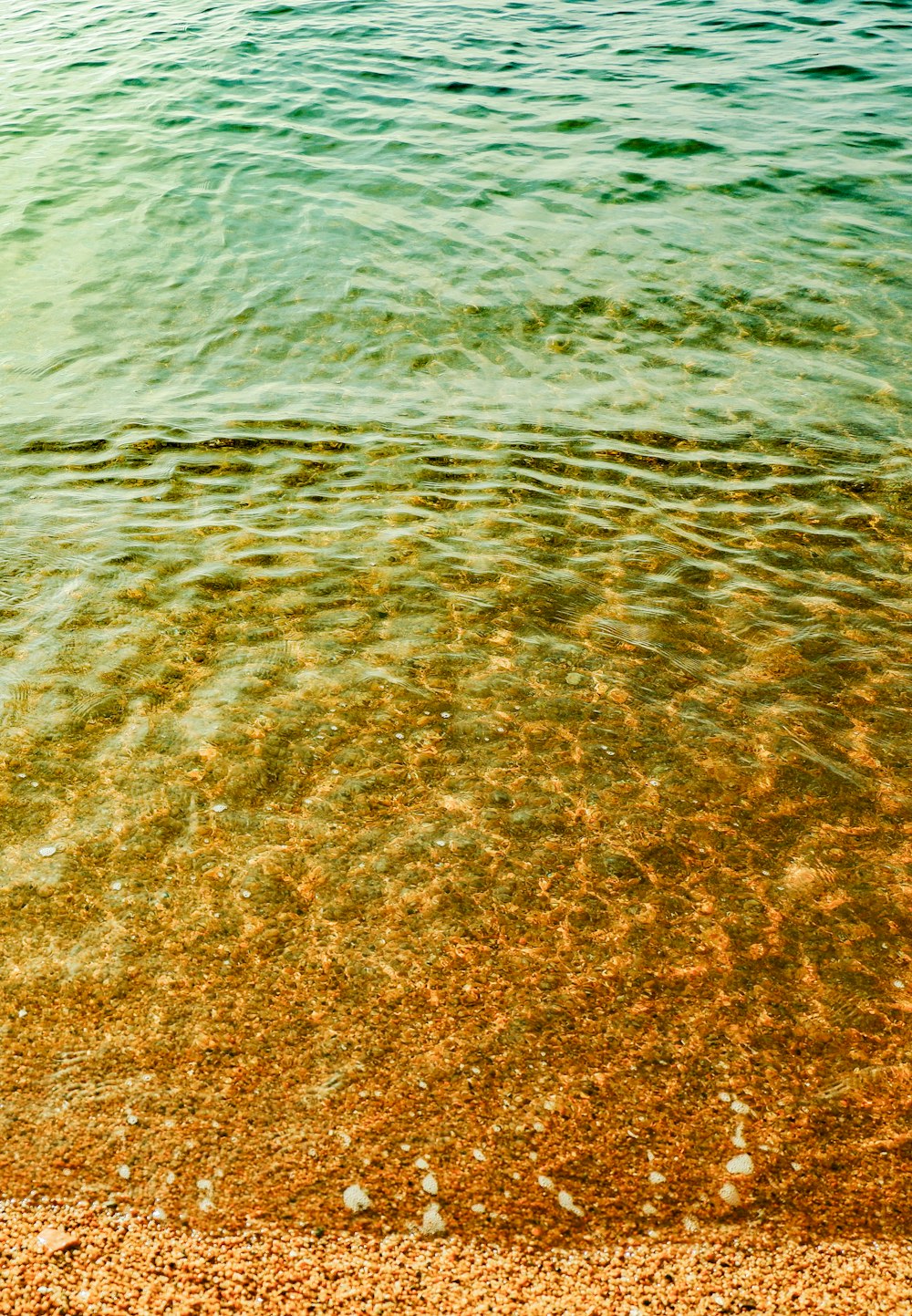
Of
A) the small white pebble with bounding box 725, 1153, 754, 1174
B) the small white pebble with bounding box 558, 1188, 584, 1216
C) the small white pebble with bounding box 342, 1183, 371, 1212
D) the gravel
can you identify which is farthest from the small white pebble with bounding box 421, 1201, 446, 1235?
the small white pebble with bounding box 725, 1153, 754, 1174

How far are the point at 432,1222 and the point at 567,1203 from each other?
0.49m

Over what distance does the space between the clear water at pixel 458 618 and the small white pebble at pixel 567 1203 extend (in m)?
0.10

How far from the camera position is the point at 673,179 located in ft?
38.2

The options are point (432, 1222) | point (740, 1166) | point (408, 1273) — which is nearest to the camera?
point (408, 1273)

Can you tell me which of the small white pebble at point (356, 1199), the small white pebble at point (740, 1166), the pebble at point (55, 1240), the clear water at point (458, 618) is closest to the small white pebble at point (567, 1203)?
the clear water at point (458, 618)

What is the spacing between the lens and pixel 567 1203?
10.6ft

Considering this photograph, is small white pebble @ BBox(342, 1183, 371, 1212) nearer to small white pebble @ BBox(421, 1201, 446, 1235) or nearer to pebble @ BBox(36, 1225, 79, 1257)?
small white pebble @ BBox(421, 1201, 446, 1235)

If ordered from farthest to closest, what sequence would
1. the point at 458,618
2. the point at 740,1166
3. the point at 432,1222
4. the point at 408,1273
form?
the point at 458,618 < the point at 740,1166 < the point at 432,1222 < the point at 408,1273

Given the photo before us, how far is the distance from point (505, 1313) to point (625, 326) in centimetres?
827

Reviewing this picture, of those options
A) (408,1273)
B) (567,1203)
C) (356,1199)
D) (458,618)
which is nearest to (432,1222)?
(408,1273)

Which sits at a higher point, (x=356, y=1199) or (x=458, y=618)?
(x=458, y=618)

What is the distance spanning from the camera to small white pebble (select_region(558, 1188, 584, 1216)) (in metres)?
3.22

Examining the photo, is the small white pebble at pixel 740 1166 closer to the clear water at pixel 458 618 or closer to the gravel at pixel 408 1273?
the clear water at pixel 458 618

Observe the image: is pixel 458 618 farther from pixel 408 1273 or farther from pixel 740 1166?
pixel 408 1273
